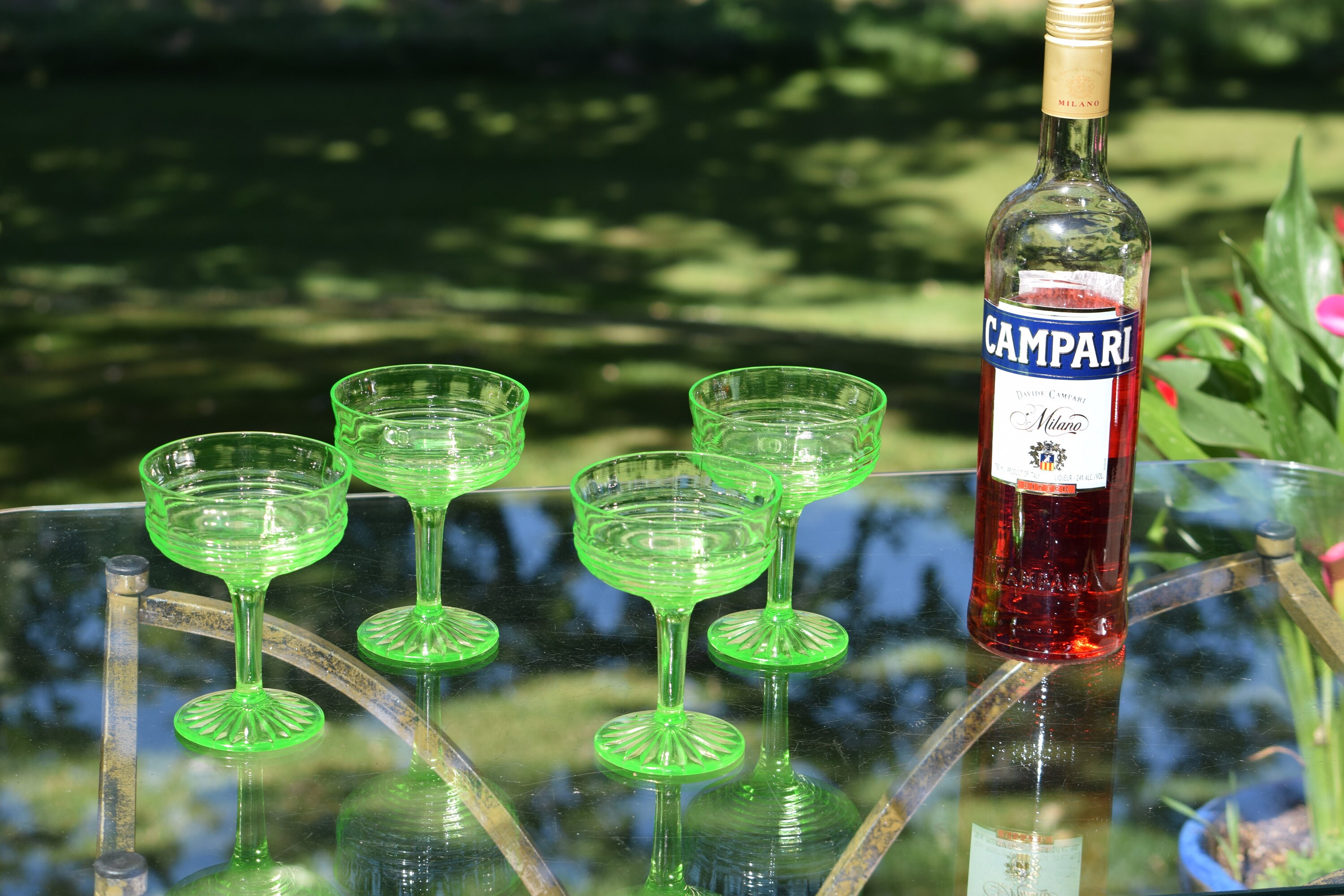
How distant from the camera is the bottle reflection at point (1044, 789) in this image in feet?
3.19

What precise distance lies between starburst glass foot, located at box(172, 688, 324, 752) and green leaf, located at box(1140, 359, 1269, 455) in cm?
88

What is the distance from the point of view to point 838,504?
1.53m

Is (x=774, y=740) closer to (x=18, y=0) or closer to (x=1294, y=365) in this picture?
(x=1294, y=365)

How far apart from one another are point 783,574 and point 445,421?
31cm

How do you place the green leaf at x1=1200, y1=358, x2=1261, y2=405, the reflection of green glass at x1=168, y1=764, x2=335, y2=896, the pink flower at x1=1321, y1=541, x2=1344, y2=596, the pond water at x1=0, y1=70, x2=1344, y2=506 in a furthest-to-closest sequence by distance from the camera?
the pond water at x1=0, y1=70, x2=1344, y2=506 → the green leaf at x1=1200, y1=358, x2=1261, y2=405 → the pink flower at x1=1321, y1=541, x2=1344, y2=596 → the reflection of green glass at x1=168, y1=764, x2=335, y2=896

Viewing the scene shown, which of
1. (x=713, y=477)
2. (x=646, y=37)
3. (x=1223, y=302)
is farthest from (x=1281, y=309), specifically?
(x=646, y=37)

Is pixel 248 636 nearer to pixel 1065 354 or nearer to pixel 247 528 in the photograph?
pixel 247 528

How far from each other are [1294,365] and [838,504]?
0.50 meters

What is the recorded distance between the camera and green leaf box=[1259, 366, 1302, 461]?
151 centimetres

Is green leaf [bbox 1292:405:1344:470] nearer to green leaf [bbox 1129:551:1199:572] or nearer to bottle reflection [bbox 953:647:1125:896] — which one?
green leaf [bbox 1129:551:1199:572]

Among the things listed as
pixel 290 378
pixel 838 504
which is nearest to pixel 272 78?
pixel 290 378

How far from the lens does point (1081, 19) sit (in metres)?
1.03

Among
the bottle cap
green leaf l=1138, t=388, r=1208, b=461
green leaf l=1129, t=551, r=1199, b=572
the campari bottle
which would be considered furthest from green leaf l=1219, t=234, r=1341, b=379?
the bottle cap

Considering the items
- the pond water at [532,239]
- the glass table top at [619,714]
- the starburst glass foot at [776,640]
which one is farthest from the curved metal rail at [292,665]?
the pond water at [532,239]
